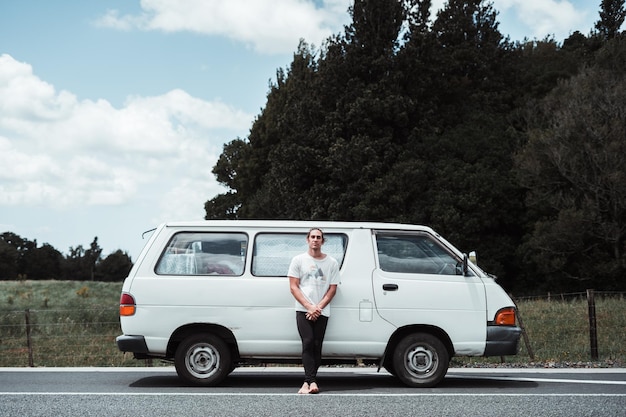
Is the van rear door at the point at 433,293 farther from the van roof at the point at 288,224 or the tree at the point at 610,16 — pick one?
the tree at the point at 610,16

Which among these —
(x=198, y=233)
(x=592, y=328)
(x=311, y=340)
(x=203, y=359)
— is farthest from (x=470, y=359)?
(x=198, y=233)

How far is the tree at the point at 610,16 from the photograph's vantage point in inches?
2127

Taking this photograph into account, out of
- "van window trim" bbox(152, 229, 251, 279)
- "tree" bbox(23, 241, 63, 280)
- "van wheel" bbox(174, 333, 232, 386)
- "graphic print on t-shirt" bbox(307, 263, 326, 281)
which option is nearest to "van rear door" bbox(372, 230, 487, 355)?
"graphic print on t-shirt" bbox(307, 263, 326, 281)

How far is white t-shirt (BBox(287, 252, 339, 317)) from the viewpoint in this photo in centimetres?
948

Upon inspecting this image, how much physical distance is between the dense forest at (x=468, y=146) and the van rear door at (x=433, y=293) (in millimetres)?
29389

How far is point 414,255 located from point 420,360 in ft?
4.29

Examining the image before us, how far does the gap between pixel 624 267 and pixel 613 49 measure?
12.7 metres

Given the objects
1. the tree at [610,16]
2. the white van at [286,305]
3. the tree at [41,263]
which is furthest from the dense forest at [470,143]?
the tree at [41,263]

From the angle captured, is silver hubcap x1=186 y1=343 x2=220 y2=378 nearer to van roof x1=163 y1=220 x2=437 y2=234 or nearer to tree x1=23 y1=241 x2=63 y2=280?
van roof x1=163 y1=220 x2=437 y2=234

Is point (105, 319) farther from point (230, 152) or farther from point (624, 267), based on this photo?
point (230, 152)

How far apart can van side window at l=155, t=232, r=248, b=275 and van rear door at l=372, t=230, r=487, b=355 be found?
67.6 inches

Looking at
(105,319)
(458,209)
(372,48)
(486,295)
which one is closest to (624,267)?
(458,209)

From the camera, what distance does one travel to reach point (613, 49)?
43.7m

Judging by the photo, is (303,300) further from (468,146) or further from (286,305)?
(468,146)
